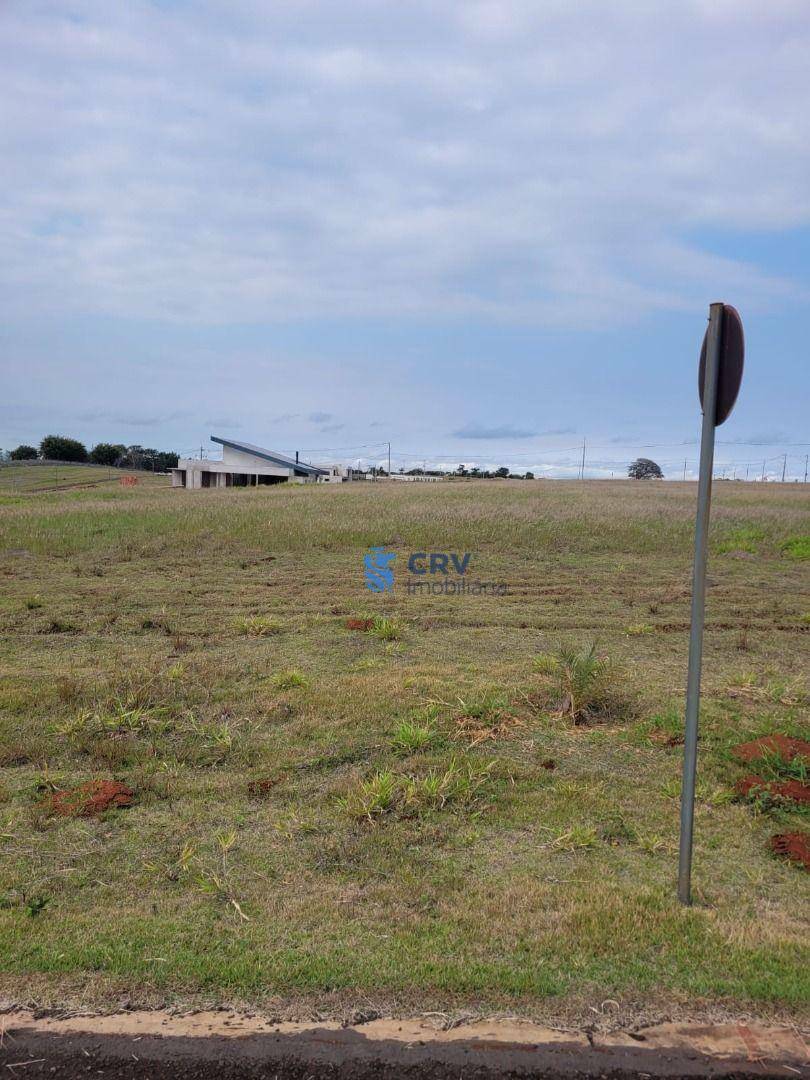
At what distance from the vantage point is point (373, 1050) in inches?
104

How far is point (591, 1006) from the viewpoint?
2.87 metres

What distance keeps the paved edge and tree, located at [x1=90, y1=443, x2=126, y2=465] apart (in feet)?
351

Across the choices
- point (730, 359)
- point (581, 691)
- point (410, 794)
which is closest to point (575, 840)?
point (410, 794)

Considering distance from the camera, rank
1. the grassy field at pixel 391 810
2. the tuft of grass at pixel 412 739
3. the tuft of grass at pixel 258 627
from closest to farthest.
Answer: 1. the grassy field at pixel 391 810
2. the tuft of grass at pixel 412 739
3. the tuft of grass at pixel 258 627

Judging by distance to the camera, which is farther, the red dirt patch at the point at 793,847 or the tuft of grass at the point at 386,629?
the tuft of grass at the point at 386,629

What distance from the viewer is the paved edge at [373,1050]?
101 inches

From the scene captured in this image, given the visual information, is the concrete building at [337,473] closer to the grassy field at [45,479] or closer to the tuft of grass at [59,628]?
the grassy field at [45,479]

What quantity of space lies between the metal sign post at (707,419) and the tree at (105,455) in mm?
107232

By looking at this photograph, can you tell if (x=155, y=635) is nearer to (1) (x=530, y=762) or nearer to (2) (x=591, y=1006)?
(1) (x=530, y=762)

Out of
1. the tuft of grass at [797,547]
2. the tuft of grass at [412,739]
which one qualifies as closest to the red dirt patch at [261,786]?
the tuft of grass at [412,739]

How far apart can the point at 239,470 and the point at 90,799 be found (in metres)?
58.0

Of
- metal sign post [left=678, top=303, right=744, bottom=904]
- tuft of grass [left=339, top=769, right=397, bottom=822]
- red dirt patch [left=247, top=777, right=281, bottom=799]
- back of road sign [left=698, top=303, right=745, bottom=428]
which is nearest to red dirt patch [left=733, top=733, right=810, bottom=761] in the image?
metal sign post [left=678, top=303, right=744, bottom=904]

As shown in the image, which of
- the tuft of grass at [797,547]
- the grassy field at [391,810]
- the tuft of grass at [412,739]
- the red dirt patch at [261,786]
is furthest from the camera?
the tuft of grass at [797,547]

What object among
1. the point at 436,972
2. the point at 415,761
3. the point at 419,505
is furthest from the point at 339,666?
the point at 419,505
